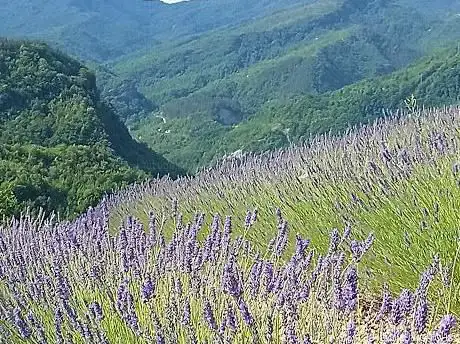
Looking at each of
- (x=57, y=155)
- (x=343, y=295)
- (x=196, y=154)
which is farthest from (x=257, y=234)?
(x=196, y=154)

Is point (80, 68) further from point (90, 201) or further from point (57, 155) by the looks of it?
point (90, 201)

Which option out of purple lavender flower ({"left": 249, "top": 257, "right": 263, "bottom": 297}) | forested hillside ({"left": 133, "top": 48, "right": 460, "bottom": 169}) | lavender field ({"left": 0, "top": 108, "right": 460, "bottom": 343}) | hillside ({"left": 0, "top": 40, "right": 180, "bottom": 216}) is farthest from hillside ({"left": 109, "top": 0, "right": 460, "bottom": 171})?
purple lavender flower ({"left": 249, "top": 257, "right": 263, "bottom": 297})

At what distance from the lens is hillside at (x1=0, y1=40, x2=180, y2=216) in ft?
25.2

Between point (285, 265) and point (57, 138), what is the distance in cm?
2200

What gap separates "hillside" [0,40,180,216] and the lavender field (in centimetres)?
301

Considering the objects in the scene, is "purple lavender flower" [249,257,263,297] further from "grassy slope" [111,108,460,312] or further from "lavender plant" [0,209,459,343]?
"grassy slope" [111,108,460,312]

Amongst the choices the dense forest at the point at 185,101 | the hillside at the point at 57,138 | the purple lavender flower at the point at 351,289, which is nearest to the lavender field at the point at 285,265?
→ the purple lavender flower at the point at 351,289

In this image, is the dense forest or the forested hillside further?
the forested hillside

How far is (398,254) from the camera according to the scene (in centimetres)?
246

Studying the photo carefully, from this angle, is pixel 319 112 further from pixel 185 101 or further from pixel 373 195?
pixel 373 195

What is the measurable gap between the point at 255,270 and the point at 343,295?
0.40 metres

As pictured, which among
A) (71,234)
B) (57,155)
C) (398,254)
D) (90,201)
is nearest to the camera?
(398,254)

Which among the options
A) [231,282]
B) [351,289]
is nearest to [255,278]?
[231,282]

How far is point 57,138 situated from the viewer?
76.3 ft
